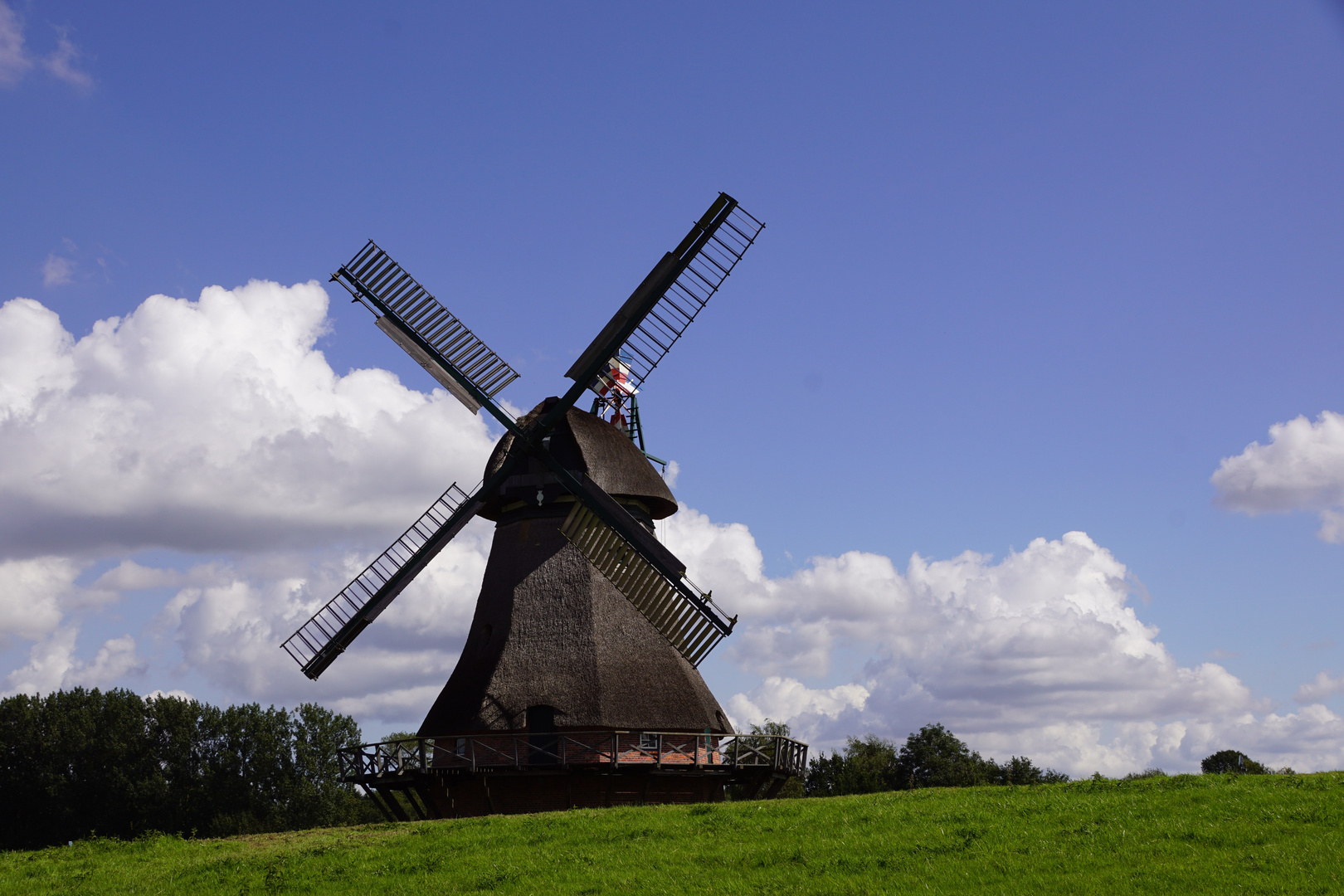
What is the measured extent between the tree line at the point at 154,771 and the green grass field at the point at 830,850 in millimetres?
35211

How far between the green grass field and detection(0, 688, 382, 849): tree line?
35.2 m

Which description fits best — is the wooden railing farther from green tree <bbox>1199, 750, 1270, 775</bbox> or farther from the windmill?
green tree <bbox>1199, 750, 1270, 775</bbox>

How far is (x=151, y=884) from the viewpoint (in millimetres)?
15914

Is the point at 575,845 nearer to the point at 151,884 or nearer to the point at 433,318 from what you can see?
the point at 151,884

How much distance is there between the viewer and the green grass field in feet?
43.1

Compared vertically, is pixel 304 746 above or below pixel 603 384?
below

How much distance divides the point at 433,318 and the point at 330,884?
1374 centimetres

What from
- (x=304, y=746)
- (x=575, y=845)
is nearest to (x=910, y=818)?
(x=575, y=845)

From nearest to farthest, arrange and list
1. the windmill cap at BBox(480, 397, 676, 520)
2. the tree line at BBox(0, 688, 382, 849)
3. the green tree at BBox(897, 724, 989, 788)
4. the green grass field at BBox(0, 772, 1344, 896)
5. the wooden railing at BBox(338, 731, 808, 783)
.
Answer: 1. the green grass field at BBox(0, 772, 1344, 896)
2. the wooden railing at BBox(338, 731, 808, 783)
3. the windmill cap at BBox(480, 397, 676, 520)
4. the green tree at BBox(897, 724, 989, 788)
5. the tree line at BBox(0, 688, 382, 849)

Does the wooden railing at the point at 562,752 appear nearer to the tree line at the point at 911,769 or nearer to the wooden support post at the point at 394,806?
the wooden support post at the point at 394,806

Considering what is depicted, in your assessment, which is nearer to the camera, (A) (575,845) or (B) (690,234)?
(A) (575,845)

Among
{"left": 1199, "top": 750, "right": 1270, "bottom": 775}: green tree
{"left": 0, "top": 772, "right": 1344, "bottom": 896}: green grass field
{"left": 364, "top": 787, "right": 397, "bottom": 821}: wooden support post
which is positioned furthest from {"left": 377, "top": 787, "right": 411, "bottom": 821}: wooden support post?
{"left": 1199, "top": 750, "right": 1270, "bottom": 775}: green tree

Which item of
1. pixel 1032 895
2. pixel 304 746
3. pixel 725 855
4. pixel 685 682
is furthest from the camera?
pixel 304 746

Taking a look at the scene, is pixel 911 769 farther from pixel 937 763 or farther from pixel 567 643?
pixel 567 643
